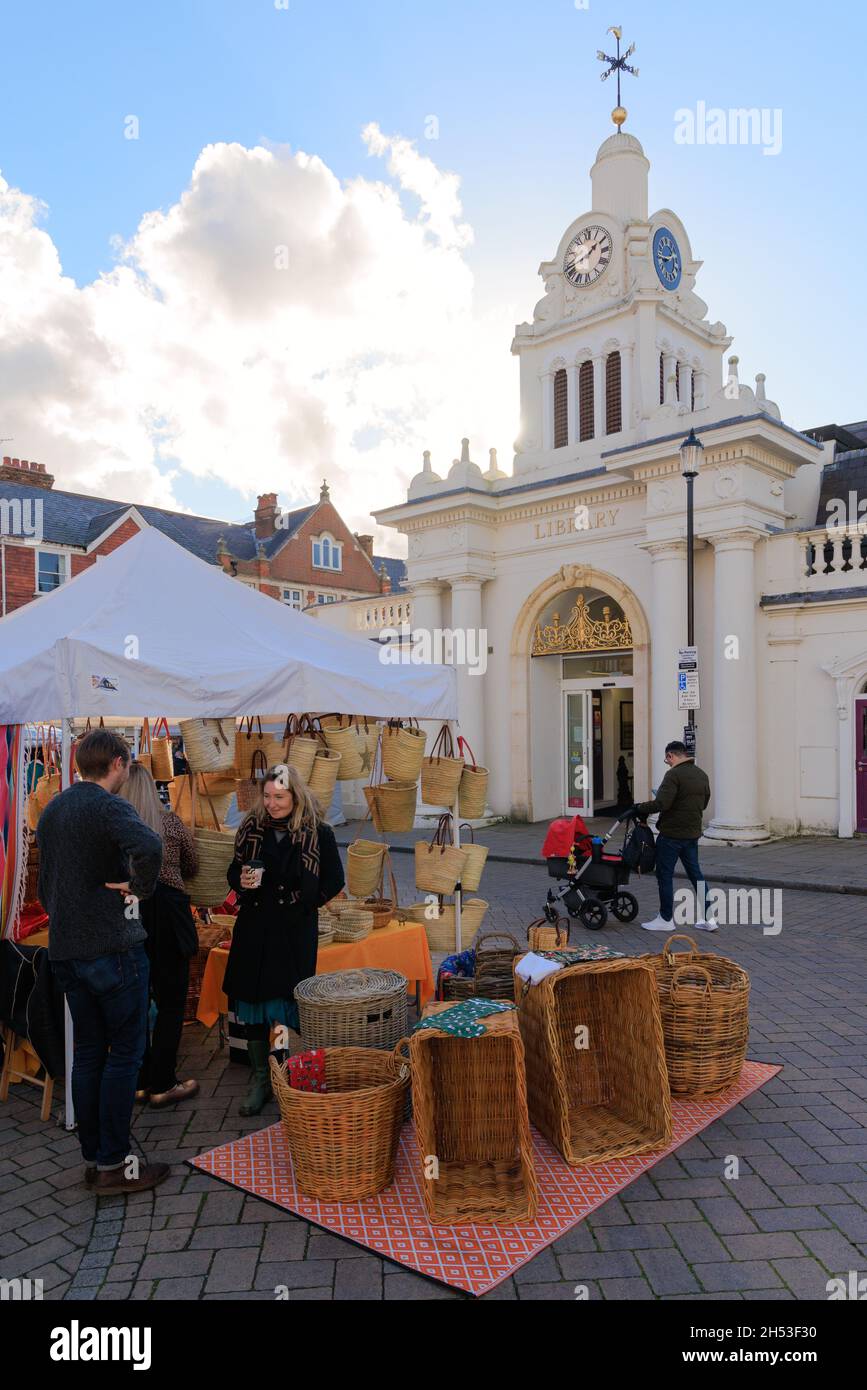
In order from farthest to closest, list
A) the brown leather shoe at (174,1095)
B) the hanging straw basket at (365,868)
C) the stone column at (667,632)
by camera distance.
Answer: the stone column at (667,632)
the hanging straw basket at (365,868)
the brown leather shoe at (174,1095)

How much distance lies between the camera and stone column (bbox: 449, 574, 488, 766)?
57.4 feet

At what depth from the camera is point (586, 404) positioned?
17.5 meters

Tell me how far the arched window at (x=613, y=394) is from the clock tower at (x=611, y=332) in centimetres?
2

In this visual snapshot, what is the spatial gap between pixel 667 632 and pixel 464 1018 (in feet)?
37.9

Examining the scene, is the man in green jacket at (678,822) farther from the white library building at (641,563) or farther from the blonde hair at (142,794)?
the white library building at (641,563)

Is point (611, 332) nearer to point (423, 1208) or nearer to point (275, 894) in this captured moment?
point (275, 894)

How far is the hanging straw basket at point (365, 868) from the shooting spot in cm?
642

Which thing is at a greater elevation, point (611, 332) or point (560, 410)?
point (611, 332)

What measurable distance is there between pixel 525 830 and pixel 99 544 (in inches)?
798

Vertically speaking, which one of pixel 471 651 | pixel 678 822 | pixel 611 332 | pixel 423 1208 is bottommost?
pixel 423 1208

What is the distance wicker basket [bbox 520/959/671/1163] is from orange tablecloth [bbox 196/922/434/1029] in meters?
1.33

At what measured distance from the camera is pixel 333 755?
6039mm

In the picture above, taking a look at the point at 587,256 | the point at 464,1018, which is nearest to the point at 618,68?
the point at 587,256

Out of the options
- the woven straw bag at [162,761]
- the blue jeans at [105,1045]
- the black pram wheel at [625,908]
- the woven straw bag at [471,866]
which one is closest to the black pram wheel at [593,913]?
the black pram wheel at [625,908]
